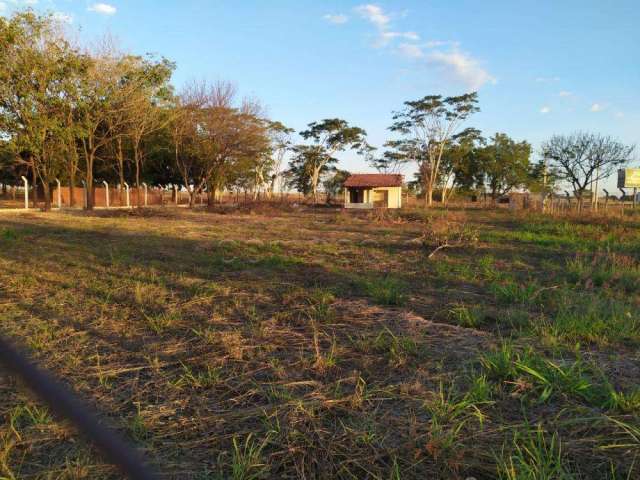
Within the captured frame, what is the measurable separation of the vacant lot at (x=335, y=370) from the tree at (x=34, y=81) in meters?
17.1

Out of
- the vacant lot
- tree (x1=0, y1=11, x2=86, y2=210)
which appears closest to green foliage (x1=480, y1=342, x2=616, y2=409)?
the vacant lot

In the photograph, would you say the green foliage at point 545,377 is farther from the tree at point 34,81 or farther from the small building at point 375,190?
the small building at point 375,190

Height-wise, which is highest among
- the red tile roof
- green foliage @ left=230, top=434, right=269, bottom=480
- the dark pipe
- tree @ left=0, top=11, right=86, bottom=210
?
tree @ left=0, top=11, right=86, bottom=210

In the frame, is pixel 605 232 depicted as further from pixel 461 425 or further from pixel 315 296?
pixel 461 425

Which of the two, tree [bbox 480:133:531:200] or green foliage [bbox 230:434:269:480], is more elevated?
tree [bbox 480:133:531:200]

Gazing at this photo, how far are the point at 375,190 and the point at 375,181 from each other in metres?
0.77

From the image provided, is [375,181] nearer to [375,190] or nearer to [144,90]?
[375,190]

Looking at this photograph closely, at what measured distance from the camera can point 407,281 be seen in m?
5.62

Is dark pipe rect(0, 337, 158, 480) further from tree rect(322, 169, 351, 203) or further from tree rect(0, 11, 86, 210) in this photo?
tree rect(322, 169, 351, 203)

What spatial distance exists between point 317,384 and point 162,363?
43.7 inches

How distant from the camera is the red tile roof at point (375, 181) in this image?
3650 cm

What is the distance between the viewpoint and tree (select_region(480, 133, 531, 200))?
1843 inches

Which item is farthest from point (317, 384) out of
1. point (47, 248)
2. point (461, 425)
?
point (47, 248)

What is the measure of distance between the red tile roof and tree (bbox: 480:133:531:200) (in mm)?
14802
